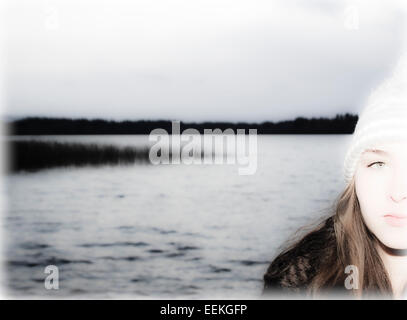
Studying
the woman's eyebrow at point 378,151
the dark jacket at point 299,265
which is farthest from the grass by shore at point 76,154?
the woman's eyebrow at point 378,151

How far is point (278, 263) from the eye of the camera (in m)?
1.80

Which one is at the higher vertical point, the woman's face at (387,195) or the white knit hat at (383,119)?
the white knit hat at (383,119)

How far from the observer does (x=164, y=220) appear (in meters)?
6.81

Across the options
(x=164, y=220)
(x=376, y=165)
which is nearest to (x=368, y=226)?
(x=376, y=165)

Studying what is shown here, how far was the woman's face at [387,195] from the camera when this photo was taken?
1865 millimetres

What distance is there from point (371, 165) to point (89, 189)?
6.02 metres

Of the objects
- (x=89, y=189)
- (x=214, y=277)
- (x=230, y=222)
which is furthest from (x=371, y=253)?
(x=89, y=189)

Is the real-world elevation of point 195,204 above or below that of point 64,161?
below

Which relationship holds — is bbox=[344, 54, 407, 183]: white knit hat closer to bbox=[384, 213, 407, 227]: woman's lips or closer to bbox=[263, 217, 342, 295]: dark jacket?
bbox=[384, 213, 407, 227]: woman's lips

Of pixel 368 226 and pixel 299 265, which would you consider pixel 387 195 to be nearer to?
pixel 368 226

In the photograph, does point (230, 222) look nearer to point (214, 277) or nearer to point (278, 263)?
point (214, 277)

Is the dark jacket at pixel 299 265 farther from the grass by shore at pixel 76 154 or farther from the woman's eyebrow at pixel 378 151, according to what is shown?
the grass by shore at pixel 76 154

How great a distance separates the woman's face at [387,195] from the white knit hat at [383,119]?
6 cm

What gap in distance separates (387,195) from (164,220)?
16.9 ft
